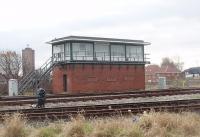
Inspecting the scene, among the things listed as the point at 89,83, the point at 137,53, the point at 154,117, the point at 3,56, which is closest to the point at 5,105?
the point at 154,117

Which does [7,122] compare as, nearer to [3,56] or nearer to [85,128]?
[85,128]

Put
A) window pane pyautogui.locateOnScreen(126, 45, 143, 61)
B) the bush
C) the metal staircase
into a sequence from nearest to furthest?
the bush < the metal staircase < window pane pyautogui.locateOnScreen(126, 45, 143, 61)

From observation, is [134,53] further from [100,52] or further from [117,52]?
[100,52]

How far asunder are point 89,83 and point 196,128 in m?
36.8

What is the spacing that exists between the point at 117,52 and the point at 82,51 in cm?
523

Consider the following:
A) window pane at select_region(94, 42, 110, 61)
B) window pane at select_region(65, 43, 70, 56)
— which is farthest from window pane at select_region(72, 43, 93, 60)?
window pane at select_region(94, 42, 110, 61)

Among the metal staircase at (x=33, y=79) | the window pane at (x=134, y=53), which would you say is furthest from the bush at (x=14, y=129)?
the window pane at (x=134, y=53)

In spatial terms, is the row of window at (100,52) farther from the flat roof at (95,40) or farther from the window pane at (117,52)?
the flat roof at (95,40)

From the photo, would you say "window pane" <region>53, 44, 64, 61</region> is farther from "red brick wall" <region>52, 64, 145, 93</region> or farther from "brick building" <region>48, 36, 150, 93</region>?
"red brick wall" <region>52, 64, 145, 93</region>

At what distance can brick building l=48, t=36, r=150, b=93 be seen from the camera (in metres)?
48.7

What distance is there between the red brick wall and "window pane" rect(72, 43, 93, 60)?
3.19ft

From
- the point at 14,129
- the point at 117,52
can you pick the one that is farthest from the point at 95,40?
the point at 14,129

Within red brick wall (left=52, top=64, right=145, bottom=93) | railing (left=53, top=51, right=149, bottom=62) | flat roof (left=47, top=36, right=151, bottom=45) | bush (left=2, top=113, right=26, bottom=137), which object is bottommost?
A: bush (left=2, top=113, right=26, bottom=137)

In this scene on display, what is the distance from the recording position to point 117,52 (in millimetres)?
52812
